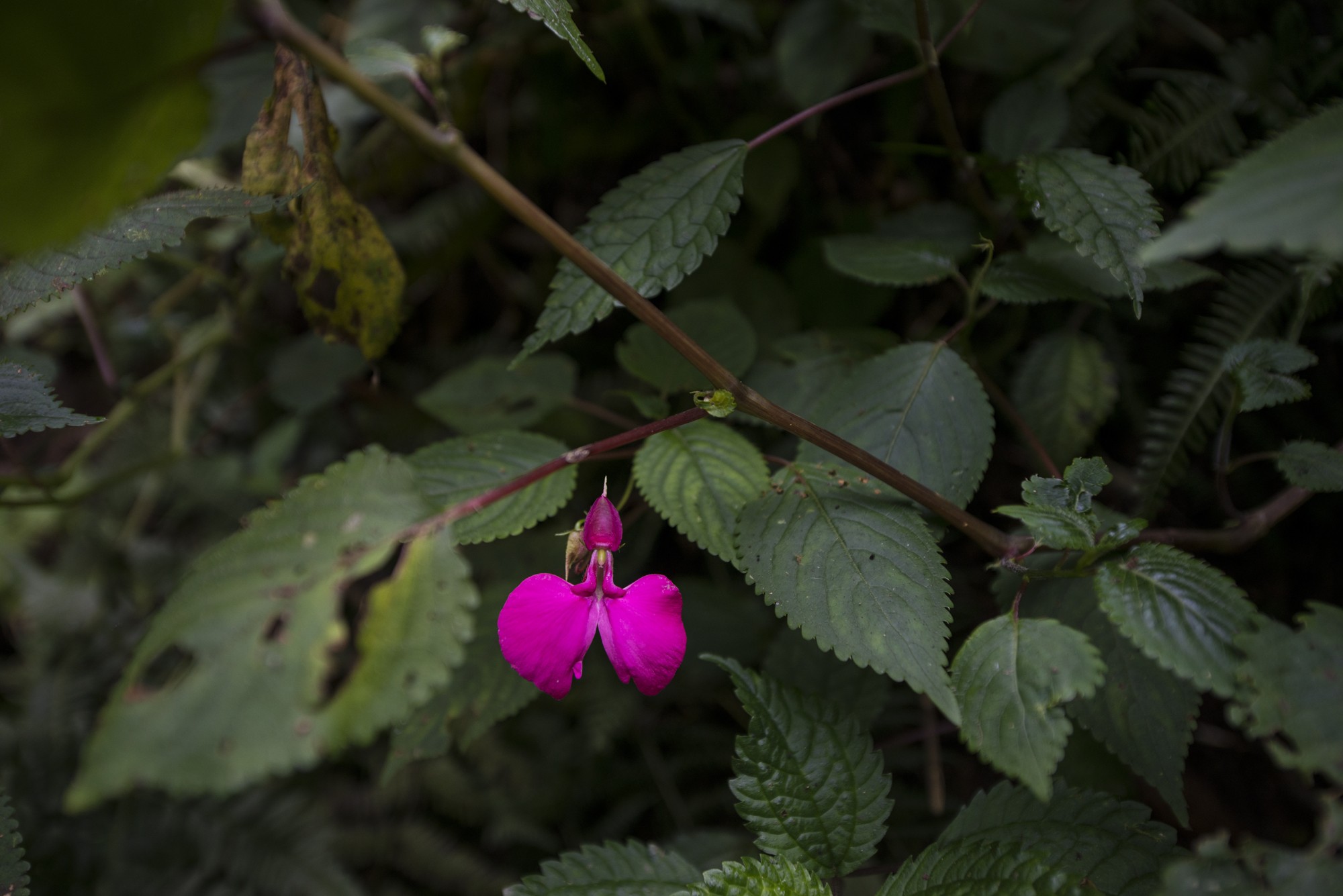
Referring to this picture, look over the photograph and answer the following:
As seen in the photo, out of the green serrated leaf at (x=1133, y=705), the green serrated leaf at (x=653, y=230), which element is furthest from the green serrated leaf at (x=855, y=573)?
the green serrated leaf at (x=653, y=230)

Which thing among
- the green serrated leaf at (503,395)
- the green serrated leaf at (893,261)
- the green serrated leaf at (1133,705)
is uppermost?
the green serrated leaf at (893,261)

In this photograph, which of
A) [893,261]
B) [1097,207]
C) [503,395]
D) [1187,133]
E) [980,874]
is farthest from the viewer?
[503,395]

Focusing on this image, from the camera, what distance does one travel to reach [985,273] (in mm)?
1208

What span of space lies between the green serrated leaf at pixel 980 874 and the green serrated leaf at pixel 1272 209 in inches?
26.1

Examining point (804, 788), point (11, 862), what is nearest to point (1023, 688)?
point (804, 788)

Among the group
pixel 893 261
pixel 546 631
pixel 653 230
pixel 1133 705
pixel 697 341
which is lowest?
pixel 1133 705

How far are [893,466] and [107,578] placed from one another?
226 cm

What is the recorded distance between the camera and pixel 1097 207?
0.99 meters

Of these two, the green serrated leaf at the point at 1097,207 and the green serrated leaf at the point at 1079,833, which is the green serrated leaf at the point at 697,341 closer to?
the green serrated leaf at the point at 1097,207

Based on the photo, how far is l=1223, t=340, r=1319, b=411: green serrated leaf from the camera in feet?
3.15

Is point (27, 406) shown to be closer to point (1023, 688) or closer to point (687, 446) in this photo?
point (687, 446)

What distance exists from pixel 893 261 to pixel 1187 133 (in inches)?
24.6

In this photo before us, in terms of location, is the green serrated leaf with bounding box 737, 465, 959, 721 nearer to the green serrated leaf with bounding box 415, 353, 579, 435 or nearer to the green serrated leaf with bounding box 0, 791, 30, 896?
the green serrated leaf with bounding box 415, 353, 579, 435

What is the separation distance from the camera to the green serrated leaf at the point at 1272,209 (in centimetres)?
57
